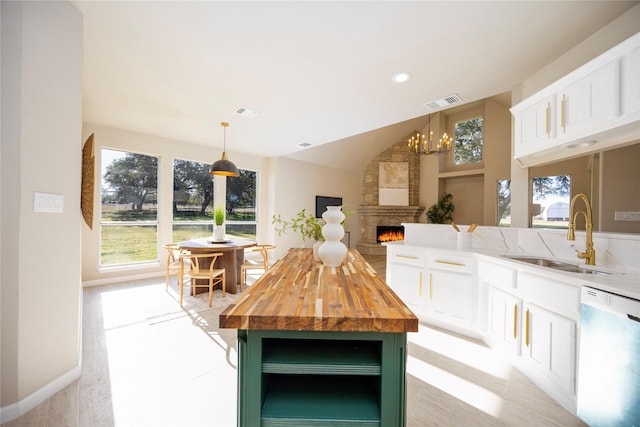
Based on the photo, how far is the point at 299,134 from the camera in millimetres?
4879

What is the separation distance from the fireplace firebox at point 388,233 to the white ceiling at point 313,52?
5131 millimetres

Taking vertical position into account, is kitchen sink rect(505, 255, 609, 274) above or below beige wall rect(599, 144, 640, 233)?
below

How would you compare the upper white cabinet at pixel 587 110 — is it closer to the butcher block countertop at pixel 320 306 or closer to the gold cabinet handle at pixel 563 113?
the gold cabinet handle at pixel 563 113

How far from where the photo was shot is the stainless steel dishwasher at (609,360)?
1256 mm

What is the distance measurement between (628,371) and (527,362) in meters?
0.80

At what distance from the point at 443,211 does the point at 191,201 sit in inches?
267

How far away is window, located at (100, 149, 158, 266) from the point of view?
14.8 ft

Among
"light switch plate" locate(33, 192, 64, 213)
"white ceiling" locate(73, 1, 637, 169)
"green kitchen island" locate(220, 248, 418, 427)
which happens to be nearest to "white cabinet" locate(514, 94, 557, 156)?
"white ceiling" locate(73, 1, 637, 169)

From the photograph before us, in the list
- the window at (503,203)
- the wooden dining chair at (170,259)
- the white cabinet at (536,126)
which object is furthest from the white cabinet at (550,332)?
the window at (503,203)

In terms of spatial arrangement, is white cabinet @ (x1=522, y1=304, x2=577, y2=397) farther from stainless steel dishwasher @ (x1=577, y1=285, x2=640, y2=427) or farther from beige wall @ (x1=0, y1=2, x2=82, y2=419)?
beige wall @ (x1=0, y1=2, x2=82, y2=419)

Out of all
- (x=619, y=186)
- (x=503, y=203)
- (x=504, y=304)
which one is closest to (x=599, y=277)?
(x=504, y=304)

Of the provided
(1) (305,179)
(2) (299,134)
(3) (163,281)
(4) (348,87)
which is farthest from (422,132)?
(3) (163,281)

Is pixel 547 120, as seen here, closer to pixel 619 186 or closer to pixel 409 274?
pixel 619 186

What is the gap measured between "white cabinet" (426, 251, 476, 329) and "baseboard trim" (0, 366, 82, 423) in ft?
10.3
